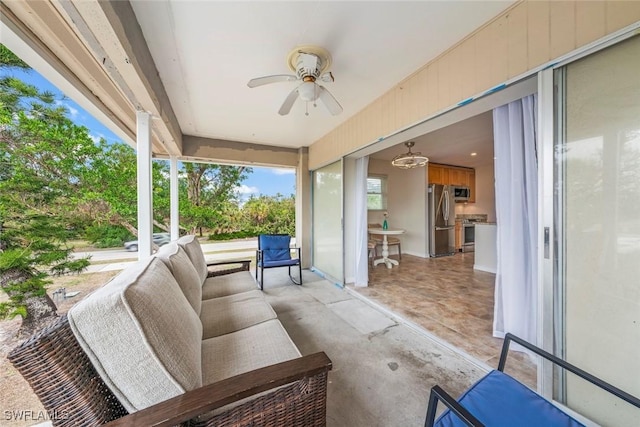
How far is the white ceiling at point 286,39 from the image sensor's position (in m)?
1.49

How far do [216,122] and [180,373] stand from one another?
3329mm

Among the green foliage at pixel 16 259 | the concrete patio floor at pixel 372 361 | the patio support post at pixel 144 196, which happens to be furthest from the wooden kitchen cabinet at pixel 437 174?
the green foliage at pixel 16 259

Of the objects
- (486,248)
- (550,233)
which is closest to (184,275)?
(550,233)

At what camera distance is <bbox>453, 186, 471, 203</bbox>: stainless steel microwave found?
5.94 metres

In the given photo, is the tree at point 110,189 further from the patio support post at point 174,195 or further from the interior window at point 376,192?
the interior window at point 376,192

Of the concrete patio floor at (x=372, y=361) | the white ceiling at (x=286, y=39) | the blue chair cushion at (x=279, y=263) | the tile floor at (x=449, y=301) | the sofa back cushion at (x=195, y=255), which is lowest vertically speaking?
the concrete patio floor at (x=372, y=361)

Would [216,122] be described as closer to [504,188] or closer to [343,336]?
[343,336]

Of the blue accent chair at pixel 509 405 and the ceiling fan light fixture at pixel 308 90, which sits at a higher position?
the ceiling fan light fixture at pixel 308 90

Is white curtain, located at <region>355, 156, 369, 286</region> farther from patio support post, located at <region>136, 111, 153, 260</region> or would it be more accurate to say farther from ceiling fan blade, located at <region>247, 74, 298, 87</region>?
patio support post, located at <region>136, 111, 153, 260</region>

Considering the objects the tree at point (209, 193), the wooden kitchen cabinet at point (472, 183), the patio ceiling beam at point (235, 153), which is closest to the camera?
the patio ceiling beam at point (235, 153)

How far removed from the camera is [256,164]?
4.52 meters

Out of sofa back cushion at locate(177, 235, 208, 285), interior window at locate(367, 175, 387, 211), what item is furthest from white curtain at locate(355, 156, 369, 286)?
sofa back cushion at locate(177, 235, 208, 285)

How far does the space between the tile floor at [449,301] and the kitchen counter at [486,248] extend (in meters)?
0.19

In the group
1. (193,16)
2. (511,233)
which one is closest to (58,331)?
(193,16)
